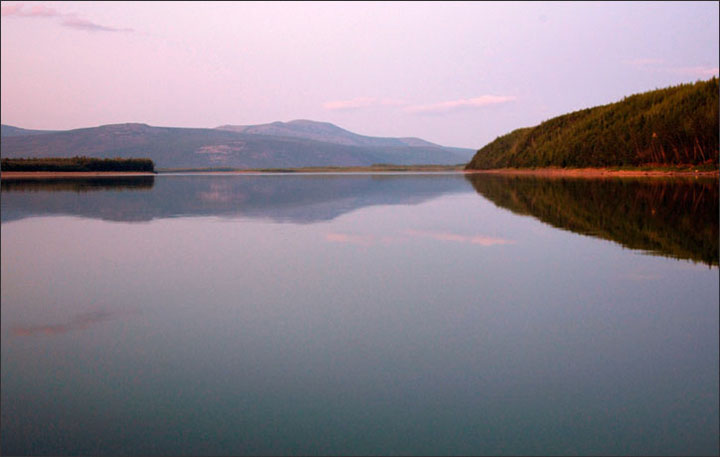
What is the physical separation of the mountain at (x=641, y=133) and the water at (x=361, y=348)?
9013 cm

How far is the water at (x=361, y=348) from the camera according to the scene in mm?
6414

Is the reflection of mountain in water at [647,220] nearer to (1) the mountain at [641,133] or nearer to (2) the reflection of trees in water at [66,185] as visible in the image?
(2) the reflection of trees in water at [66,185]

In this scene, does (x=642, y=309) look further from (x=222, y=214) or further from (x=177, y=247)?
(x=222, y=214)

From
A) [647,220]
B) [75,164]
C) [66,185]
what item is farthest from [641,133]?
[75,164]

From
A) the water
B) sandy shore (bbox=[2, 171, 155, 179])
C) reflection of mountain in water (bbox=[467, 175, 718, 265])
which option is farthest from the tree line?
the water

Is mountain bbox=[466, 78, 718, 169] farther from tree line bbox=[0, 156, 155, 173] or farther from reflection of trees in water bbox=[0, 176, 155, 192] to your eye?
tree line bbox=[0, 156, 155, 173]

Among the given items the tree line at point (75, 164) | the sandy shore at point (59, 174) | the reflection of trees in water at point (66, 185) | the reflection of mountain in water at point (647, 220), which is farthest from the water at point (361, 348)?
the tree line at point (75, 164)

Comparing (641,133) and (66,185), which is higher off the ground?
(641,133)

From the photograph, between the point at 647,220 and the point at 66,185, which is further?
the point at 66,185

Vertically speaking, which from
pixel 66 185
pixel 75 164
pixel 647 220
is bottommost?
pixel 66 185

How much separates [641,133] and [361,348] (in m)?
117

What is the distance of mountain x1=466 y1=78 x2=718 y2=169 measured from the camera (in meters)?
95.9

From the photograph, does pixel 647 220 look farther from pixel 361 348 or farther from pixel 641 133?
pixel 641 133

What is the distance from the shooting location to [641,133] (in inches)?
4358
